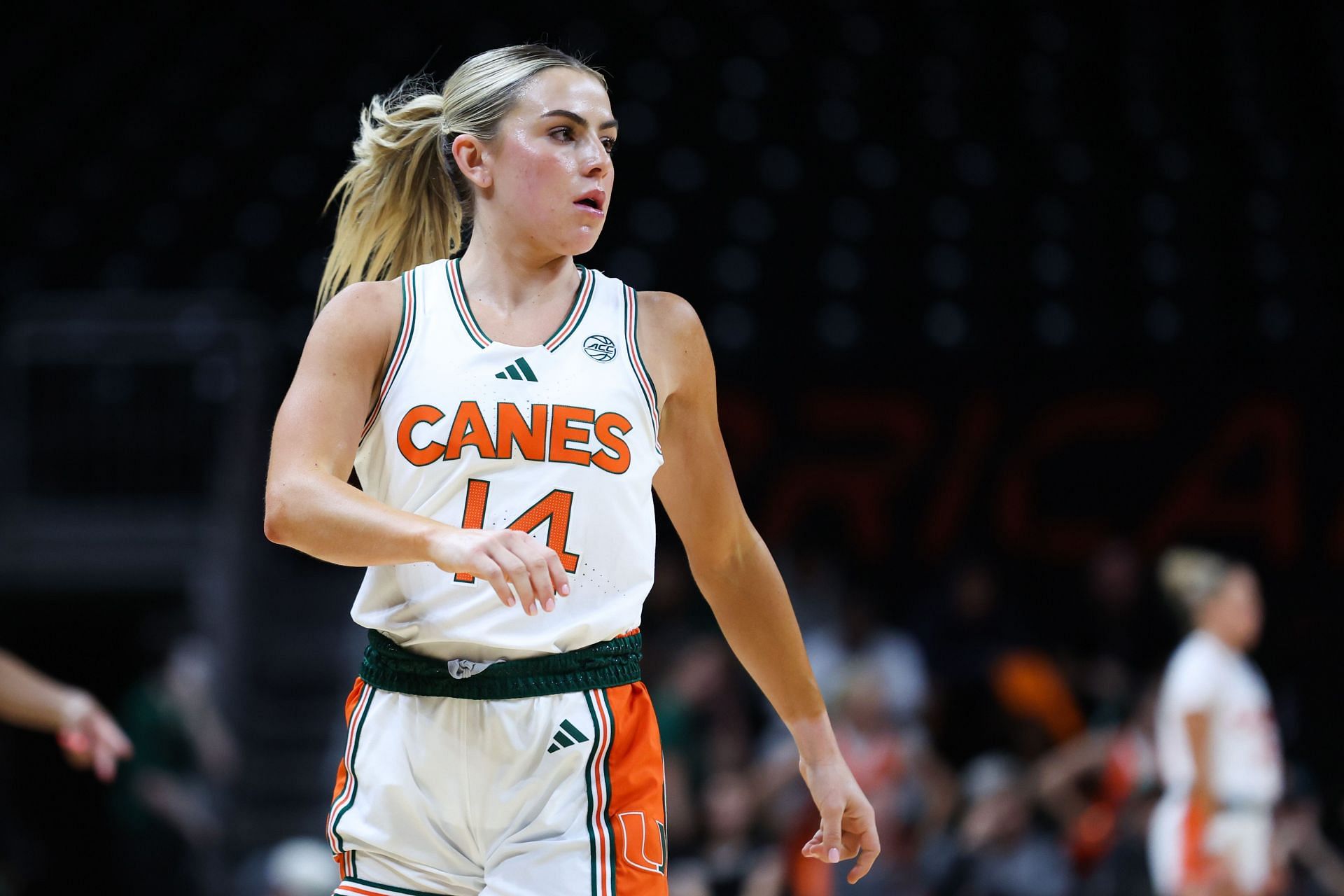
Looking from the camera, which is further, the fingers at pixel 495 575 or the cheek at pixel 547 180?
the cheek at pixel 547 180

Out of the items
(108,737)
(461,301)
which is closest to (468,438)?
(461,301)

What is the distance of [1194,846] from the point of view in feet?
22.9

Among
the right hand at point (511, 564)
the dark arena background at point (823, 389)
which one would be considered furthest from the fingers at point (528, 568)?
the dark arena background at point (823, 389)

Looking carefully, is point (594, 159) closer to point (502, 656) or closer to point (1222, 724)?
point (502, 656)

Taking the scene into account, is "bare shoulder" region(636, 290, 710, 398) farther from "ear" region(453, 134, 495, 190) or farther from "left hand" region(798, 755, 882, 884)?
"left hand" region(798, 755, 882, 884)

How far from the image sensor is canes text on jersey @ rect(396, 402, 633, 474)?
107 inches

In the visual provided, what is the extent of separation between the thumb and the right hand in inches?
38.2

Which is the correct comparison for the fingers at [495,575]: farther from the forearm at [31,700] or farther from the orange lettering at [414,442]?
the forearm at [31,700]

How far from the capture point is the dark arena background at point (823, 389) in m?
8.14

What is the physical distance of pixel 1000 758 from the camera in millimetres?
8266

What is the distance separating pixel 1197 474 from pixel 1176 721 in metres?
2.65

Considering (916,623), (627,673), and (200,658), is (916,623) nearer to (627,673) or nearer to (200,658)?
(200,658)

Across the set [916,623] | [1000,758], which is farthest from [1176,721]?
[916,623]

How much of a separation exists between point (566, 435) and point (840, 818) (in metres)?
0.93
